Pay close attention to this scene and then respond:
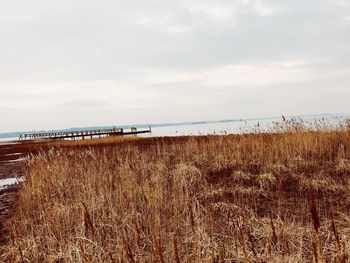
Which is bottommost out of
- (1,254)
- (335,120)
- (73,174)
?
(1,254)

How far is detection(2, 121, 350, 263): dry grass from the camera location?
3.96 metres

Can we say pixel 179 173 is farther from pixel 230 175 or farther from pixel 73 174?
pixel 73 174

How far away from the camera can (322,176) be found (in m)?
8.68

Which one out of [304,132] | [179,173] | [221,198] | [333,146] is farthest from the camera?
[304,132]

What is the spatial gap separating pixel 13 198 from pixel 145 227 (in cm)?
624

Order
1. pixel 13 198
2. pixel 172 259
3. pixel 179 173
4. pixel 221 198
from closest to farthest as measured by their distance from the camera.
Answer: pixel 172 259 < pixel 221 198 < pixel 179 173 < pixel 13 198

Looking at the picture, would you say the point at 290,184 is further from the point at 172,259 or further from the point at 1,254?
the point at 1,254

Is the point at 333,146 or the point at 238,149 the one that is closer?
the point at 333,146

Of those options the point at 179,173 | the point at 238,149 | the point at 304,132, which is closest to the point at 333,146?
the point at 304,132

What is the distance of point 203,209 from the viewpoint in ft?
17.7

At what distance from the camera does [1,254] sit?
5.38 metres

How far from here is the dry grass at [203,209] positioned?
156 inches

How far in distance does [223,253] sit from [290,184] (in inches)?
203

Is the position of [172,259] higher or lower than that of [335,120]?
lower
